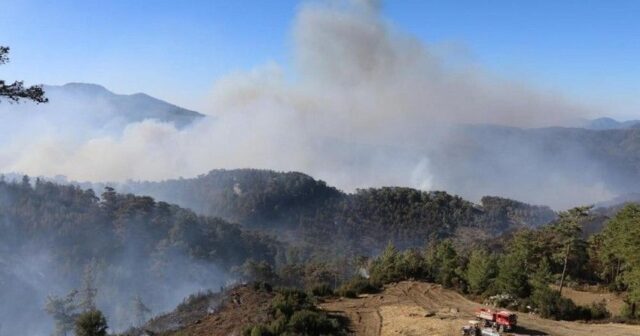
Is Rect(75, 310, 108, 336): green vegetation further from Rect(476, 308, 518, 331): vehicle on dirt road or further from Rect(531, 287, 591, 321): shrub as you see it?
Rect(531, 287, 591, 321): shrub

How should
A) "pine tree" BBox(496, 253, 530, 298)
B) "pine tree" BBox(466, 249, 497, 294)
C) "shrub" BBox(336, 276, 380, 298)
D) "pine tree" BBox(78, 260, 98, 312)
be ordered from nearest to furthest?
"pine tree" BBox(496, 253, 530, 298) → "shrub" BBox(336, 276, 380, 298) → "pine tree" BBox(466, 249, 497, 294) → "pine tree" BBox(78, 260, 98, 312)

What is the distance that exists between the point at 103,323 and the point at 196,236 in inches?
5454

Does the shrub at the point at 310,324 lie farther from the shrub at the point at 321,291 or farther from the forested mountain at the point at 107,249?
the forested mountain at the point at 107,249

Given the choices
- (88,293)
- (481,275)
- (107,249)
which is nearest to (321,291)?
(481,275)

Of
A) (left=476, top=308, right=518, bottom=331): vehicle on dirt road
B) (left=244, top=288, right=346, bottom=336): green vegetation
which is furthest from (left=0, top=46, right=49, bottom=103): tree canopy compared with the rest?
(left=476, top=308, right=518, bottom=331): vehicle on dirt road

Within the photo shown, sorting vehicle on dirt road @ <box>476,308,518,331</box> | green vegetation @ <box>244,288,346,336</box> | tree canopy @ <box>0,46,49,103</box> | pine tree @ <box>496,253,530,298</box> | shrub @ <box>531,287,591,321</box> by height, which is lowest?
green vegetation @ <box>244,288,346,336</box>

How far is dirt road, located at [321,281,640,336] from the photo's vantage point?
3191cm

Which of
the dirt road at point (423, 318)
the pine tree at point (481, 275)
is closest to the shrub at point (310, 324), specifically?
the dirt road at point (423, 318)

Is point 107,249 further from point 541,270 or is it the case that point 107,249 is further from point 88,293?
point 541,270

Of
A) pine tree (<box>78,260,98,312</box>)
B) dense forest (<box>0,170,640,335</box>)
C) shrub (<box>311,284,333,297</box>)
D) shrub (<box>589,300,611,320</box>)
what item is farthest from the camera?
pine tree (<box>78,260,98,312</box>)

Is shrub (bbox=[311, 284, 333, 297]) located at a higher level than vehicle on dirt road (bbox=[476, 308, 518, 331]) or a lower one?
lower

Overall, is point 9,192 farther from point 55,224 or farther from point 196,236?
point 196,236

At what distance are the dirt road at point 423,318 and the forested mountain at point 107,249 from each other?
3707 inches

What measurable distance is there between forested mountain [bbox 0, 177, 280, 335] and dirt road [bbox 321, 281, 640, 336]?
94149 mm
